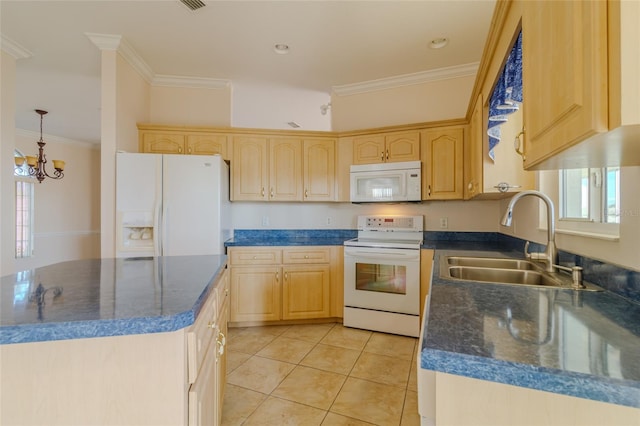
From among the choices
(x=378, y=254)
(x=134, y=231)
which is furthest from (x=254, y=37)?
(x=378, y=254)

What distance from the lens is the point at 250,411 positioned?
5.62ft

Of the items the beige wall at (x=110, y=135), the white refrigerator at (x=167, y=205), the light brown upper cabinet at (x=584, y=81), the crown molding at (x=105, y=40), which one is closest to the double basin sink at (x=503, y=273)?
the light brown upper cabinet at (x=584, y=81)

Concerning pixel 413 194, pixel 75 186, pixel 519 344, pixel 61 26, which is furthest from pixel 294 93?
pixel 75 186

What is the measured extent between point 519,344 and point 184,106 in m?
3.72

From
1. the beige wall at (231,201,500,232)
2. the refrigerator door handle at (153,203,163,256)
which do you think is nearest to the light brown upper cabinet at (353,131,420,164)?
the beige wall at (231,201,500,232)

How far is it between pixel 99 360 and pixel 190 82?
330 cm

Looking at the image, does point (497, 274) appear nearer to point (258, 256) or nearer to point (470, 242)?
point (470, 242)

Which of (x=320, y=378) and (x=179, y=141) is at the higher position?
(x=179, y=141)

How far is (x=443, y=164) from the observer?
9.43 feet

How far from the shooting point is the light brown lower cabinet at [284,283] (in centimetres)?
296

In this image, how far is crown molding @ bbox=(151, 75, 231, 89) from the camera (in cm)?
327

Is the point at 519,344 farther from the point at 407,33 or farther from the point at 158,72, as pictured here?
the point at 158,72

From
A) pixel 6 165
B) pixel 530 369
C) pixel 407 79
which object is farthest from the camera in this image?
pixel 407 79

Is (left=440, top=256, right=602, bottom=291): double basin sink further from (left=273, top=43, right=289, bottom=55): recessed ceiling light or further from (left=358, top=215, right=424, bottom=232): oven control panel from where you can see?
(left=273, top=43, right=289, bottom=55): recessed ceiling light
